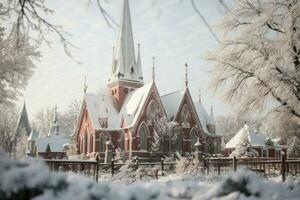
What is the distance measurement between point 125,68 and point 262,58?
99.6ft

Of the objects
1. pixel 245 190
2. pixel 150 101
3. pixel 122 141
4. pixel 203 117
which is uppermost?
pixel 150 101

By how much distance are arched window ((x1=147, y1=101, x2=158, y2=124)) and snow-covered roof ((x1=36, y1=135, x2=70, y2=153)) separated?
20942 mm

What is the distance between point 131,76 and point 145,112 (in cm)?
991

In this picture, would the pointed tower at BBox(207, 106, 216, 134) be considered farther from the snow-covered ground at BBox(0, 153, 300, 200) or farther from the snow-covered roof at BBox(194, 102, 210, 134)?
the snow-covered ground at BBox(0, 153, 300, 200)

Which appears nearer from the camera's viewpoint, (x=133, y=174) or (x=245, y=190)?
(x=245, y=190)

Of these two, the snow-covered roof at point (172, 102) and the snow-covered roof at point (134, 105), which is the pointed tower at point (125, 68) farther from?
the snow-covered roof at point (172, 102)

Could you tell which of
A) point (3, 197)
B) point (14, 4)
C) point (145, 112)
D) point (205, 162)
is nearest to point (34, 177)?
point (3, 197)

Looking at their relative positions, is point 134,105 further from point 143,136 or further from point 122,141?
point 122,141

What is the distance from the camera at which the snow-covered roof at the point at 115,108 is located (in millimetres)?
41625

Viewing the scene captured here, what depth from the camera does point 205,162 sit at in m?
24.4

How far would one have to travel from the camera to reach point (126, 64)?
49625 mm

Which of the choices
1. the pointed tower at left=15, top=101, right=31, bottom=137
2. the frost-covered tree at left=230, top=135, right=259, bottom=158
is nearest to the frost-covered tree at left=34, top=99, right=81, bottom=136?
the pointed tower at left=15, top=101, right=31, bottom=137

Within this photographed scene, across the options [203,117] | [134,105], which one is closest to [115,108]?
[134,105]

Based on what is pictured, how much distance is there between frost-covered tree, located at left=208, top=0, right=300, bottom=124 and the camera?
19594 millimetres
